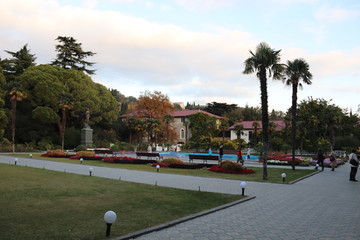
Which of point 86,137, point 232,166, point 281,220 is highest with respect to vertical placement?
point 86,137

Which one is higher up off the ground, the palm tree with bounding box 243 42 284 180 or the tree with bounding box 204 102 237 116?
the tree with bounding box 204 102 237 116

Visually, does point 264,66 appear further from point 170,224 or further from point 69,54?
point 69,54

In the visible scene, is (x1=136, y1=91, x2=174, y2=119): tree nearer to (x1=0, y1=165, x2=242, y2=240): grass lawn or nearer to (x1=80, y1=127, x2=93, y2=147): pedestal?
(x1=80, y1=127, x2=93, y2=147): pedestal

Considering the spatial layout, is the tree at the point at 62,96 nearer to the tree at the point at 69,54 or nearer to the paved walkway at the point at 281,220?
the tree at the point at 69,54

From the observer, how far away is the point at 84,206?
28.0 feet

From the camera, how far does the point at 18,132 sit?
4634cm

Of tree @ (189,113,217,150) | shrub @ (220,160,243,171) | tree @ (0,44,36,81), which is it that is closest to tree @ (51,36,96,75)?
tree @ (0,44,36,81)

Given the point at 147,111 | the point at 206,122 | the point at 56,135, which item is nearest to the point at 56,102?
the point at 56,135

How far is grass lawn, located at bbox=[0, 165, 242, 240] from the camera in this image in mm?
6297

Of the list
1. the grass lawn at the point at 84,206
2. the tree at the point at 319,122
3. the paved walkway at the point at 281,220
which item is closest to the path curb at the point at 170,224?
the paved walkway at the point at 281,220

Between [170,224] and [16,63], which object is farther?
[16,63]

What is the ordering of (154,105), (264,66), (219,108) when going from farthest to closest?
(219,108) → (154,105) → (264,66)

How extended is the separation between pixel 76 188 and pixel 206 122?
41.5 m

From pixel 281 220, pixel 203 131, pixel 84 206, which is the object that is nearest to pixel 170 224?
pixel 281 220
